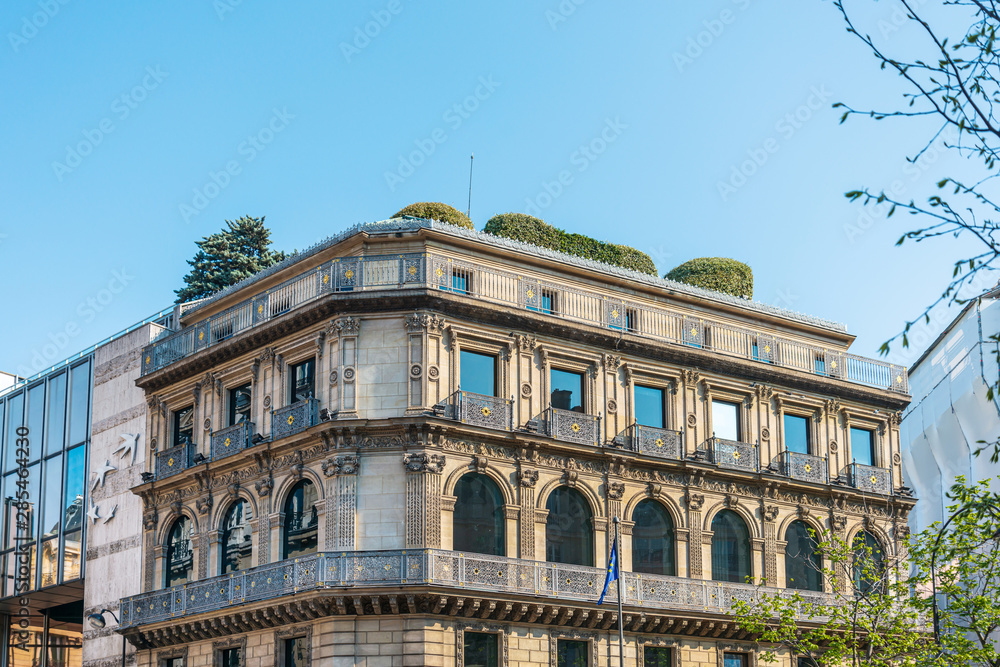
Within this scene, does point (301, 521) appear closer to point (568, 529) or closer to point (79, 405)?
point (568, 529)

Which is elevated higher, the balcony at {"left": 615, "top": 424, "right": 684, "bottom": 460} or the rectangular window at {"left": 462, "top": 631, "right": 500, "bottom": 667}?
the balcony at {"left": 615, "top": 424, "right": 684, "bottom": 460}

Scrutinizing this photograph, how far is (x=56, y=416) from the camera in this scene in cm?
5228

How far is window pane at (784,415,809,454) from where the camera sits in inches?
1906

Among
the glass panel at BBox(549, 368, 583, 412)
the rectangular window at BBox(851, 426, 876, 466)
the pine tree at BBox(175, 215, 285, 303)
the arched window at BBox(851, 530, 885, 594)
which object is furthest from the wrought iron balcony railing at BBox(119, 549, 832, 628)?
the pine tree at BBox(175, 215, 285, 303)

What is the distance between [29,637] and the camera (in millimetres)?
57344

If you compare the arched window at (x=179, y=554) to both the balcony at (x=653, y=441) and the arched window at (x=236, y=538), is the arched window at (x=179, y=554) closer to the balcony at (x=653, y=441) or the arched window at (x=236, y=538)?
the arched window at (x=236, y=538)

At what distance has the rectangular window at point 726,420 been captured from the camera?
1831 inches

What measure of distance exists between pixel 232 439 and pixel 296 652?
7561 millimetres

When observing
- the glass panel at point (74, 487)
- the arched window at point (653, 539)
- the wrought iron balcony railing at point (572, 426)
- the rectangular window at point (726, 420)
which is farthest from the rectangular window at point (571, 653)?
the glass panel at point (74, 487)

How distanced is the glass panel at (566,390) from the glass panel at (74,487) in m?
18.7

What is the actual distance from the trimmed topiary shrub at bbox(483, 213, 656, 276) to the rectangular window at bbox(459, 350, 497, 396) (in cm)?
749

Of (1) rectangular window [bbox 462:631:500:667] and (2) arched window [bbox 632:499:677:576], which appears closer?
(1) rectangular window [bbox 462:631:500:667]

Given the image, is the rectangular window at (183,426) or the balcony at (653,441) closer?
the balcony at (653,441)

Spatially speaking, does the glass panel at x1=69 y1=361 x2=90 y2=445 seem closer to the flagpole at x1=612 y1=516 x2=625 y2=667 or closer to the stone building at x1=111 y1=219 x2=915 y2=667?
the stone building at x1=111 y1=219 x2=915 y2=667
